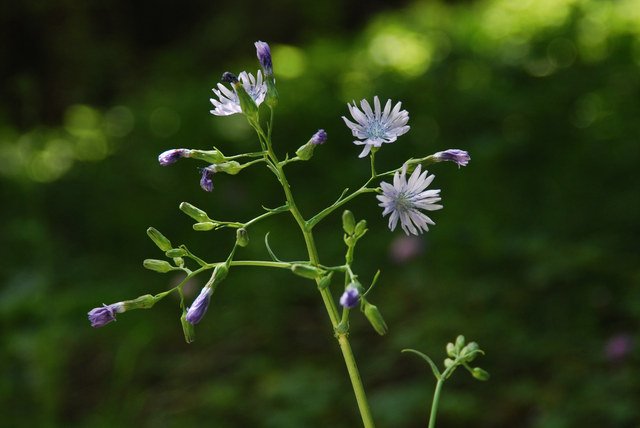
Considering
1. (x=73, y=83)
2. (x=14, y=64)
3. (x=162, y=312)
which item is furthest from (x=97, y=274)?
(x=14, y=64)

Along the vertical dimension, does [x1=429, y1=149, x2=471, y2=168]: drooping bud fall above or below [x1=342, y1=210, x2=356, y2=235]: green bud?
above

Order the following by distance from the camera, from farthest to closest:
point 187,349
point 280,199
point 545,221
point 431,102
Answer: point 280,199 → point 431,102 → point 187,349 → point 545,221

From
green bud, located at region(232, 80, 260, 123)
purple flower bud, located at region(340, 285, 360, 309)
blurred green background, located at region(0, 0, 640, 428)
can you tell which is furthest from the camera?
blurred green background, located at region(0, 0, 640, 428)

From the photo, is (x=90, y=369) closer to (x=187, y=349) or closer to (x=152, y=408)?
(x=187, y=349)

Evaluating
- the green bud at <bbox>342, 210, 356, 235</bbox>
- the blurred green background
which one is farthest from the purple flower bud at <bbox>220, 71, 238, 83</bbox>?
the blurred green background

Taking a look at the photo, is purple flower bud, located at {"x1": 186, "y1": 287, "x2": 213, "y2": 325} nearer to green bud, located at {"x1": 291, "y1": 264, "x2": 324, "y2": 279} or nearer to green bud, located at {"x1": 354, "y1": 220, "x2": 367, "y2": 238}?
green bud, located at {"x1": 291, "y1": 264, "x2": 324, "y2": 279}

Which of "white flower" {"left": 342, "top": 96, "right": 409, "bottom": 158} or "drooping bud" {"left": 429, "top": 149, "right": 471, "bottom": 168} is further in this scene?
"drooping bud" {"left": 429, "top": 149, "right": 471, "bottom": 168}

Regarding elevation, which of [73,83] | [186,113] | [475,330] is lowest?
[475,330]
